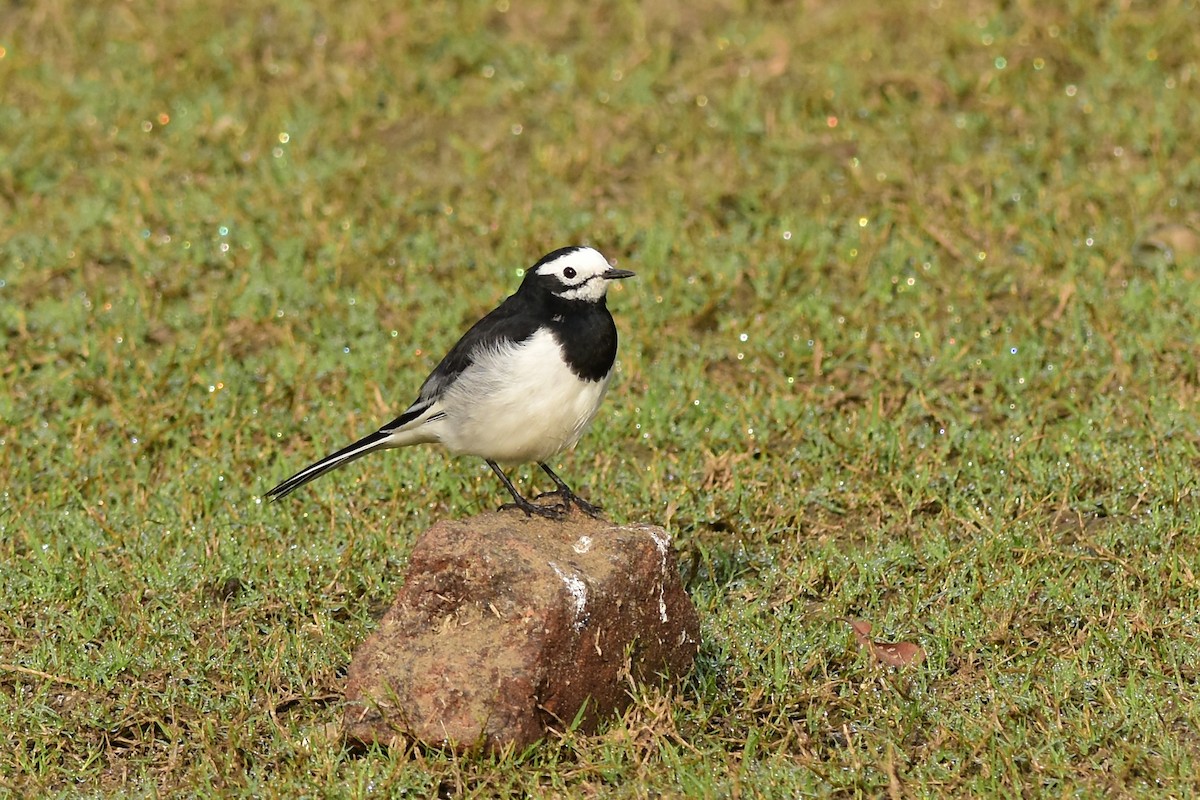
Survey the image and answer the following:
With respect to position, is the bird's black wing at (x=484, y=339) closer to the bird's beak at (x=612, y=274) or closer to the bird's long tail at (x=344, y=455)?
the bird's long tail at (x=344, y=455)

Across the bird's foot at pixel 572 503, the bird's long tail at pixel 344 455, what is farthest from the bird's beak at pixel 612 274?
the bird's long tail at pixel 344 455

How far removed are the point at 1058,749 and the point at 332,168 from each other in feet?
18.1

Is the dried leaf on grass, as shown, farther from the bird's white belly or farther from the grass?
the bird's white belly

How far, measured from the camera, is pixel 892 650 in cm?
526

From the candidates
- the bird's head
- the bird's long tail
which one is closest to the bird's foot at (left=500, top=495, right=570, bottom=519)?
the bird's long tail

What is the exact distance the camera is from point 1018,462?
20.8ft

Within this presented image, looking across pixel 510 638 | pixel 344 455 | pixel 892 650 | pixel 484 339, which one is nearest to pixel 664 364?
pixel 484 339

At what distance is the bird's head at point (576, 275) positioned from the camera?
17.8 ft

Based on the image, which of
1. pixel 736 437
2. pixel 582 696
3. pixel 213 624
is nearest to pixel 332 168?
pixel 736 437

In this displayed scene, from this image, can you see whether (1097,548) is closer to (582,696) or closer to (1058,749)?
(1058,749)

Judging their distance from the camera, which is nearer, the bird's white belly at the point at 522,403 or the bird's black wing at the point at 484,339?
the bird's white belly at the point at 522,403

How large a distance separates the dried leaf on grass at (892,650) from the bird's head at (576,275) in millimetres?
1449

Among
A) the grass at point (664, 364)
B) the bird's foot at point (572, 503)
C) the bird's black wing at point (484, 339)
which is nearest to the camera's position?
the grass at point (664, 364)

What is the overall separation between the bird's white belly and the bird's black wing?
5cm
